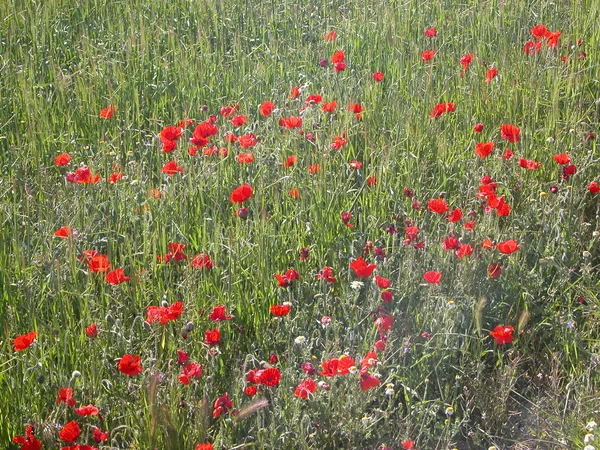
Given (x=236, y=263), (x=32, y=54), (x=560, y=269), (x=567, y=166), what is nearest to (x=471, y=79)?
(x=567, y=166)

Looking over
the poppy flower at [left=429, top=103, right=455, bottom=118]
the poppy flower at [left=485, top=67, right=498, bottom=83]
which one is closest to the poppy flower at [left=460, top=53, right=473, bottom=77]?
the poppy flower at [left=485, top=67, right=498, bottom=83]

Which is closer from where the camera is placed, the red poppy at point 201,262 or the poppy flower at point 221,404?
the poppy flower at point 221,404

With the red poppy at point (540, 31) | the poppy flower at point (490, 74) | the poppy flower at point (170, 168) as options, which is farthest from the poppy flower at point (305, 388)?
the red poppy at point (540, 31)

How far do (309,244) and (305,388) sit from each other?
2.84 ft

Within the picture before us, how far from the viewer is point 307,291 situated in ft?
8.77

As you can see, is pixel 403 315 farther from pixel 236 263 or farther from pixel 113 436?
pixel 113 436

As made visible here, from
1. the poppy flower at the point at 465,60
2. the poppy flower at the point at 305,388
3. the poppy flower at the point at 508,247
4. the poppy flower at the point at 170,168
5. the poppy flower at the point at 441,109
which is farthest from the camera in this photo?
the poppy flower at the point at 465,60

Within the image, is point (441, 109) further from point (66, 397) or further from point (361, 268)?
point (66, 397)

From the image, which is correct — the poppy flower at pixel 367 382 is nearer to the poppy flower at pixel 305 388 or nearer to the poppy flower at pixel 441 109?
the poppy flower at pixel 305 388

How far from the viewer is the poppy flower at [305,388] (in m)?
2.08

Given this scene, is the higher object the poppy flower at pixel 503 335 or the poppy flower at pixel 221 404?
the poppy flower at pixel 503 335

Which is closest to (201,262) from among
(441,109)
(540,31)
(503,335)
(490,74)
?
(503,335)

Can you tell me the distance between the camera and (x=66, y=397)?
2064 millimetres

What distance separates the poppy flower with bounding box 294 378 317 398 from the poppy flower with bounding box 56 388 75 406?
1.74 feet
